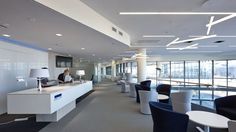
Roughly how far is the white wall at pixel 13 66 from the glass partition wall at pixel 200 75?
31.9ft

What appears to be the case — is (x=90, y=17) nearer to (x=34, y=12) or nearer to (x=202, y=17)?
(x=34, y=12)

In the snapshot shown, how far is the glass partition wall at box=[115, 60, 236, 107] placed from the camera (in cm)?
1316

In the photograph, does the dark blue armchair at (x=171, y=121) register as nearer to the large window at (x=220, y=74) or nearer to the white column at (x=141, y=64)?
the white column at (x=141, y=64)

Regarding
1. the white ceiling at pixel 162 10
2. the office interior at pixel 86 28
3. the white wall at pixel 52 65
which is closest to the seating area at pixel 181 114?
the office interior at pixel 86 28

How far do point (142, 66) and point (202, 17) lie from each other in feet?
20.2

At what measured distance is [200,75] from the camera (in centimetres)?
1473

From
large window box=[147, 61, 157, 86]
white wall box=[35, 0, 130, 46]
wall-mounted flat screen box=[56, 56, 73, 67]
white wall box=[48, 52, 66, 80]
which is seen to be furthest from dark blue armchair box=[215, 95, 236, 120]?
large window box=[147, 61, 157, 86]

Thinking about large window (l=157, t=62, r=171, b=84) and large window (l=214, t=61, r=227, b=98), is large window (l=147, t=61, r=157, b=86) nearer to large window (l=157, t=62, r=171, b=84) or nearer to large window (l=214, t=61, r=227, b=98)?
large window (l=157, t=62, r=171, b=84)

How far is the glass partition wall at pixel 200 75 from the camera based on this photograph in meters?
13.2

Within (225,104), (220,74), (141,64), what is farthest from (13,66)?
(220,74)

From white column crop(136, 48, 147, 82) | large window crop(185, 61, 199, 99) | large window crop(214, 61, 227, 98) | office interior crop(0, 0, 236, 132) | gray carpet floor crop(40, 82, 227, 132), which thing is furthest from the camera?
large window crop(185, 61, 199, 99)

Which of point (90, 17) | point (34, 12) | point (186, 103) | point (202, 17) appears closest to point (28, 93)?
point (34, 12)

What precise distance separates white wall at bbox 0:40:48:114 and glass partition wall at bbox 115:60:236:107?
31.9 ft

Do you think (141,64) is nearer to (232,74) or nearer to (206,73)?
(206,73)
